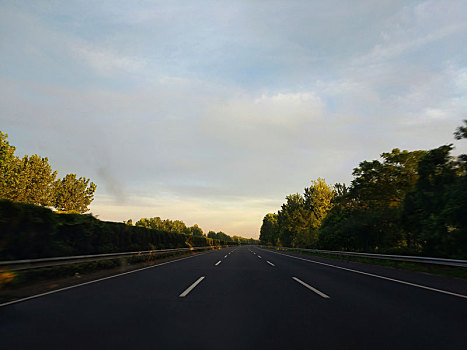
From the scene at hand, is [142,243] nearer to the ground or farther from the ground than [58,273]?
farther from the ground

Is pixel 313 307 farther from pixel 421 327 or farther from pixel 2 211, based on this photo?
pixel 2 211

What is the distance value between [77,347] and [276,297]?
4.50 metres

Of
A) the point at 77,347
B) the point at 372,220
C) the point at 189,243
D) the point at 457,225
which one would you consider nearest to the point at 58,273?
the point at 77,347

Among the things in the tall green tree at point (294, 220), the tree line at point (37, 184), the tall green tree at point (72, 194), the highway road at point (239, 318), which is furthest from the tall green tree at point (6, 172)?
the tall green tree at point (294, 220)

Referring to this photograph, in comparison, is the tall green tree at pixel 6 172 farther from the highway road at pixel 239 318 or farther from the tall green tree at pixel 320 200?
the tall green tree at pixel 320 200

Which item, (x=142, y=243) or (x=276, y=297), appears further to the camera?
(x=142, y=243)

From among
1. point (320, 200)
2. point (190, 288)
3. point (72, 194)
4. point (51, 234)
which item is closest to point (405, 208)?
point (190, 288)

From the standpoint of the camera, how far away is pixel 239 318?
518 cm

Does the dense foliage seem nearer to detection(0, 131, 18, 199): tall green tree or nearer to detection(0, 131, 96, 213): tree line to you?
detection(0, 131, 96, 213): tree line

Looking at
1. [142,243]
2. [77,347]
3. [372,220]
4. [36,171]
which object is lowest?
[77,347]

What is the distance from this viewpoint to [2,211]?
29.8 feet

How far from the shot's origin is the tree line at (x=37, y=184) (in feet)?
119

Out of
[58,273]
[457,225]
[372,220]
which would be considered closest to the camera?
[58,273]

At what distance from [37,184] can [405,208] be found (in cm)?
5075
